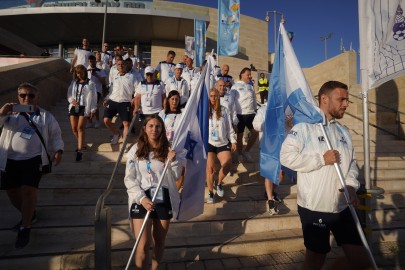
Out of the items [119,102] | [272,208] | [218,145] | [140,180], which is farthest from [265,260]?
[119,102]

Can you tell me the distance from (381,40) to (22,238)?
491cm

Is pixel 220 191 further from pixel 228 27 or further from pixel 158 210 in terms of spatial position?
pixel 228 27

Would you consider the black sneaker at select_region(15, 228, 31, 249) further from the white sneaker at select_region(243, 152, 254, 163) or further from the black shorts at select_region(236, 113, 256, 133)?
the black shorts at select_region(236, 113, 256, 133)

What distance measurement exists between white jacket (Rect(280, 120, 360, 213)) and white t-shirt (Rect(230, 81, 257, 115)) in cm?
390

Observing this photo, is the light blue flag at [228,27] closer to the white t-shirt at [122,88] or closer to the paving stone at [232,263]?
the white t-shirt at [122,88]

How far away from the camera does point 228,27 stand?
10672 mm

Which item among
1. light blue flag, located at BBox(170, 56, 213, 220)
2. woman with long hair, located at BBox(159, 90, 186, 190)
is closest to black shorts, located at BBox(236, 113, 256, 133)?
woman with long hair, located at BBox(159, 90, 186, 190)

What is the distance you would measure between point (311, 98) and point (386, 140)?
6.93 metres

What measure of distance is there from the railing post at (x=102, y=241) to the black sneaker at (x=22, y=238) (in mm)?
1997

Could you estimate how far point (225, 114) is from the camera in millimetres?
5281

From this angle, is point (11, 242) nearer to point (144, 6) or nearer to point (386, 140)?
point (386, 140)

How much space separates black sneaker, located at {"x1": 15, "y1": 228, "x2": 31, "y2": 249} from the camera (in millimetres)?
3623

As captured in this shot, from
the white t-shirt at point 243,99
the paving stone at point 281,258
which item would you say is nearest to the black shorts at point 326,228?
the paving stone at point 281,258

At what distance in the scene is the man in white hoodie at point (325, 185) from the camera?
245 cm
